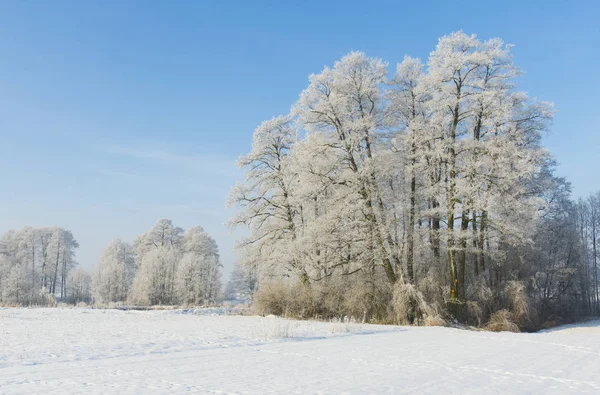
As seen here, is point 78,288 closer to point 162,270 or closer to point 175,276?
point 162,270

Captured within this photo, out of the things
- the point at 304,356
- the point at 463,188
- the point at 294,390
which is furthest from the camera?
the point at 463,188

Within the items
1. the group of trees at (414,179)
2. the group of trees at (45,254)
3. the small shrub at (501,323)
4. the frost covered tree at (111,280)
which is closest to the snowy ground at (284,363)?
the small shrub at (501,323)

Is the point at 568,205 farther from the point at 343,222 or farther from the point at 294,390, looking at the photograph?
the point at 294,390

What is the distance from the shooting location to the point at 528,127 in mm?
21062

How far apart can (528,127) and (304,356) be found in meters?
17.2

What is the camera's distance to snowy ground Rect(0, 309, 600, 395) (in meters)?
6.32

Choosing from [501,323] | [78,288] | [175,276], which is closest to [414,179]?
[501,323]

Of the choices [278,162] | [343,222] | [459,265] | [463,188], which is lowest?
[459,265]

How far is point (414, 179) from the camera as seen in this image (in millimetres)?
20375

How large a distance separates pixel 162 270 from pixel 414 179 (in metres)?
38.9

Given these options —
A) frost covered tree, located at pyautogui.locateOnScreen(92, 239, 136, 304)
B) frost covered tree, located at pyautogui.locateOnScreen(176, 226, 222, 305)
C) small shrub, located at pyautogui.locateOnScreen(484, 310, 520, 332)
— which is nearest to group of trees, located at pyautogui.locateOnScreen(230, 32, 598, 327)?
small shrub, located at pyautogui.locateOnScreen(484, 310, 520, 332)

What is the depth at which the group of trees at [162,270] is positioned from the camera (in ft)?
169

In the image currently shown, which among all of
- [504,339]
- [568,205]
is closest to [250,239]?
[504,339]

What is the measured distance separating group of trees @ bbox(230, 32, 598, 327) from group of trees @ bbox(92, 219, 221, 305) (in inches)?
1272
